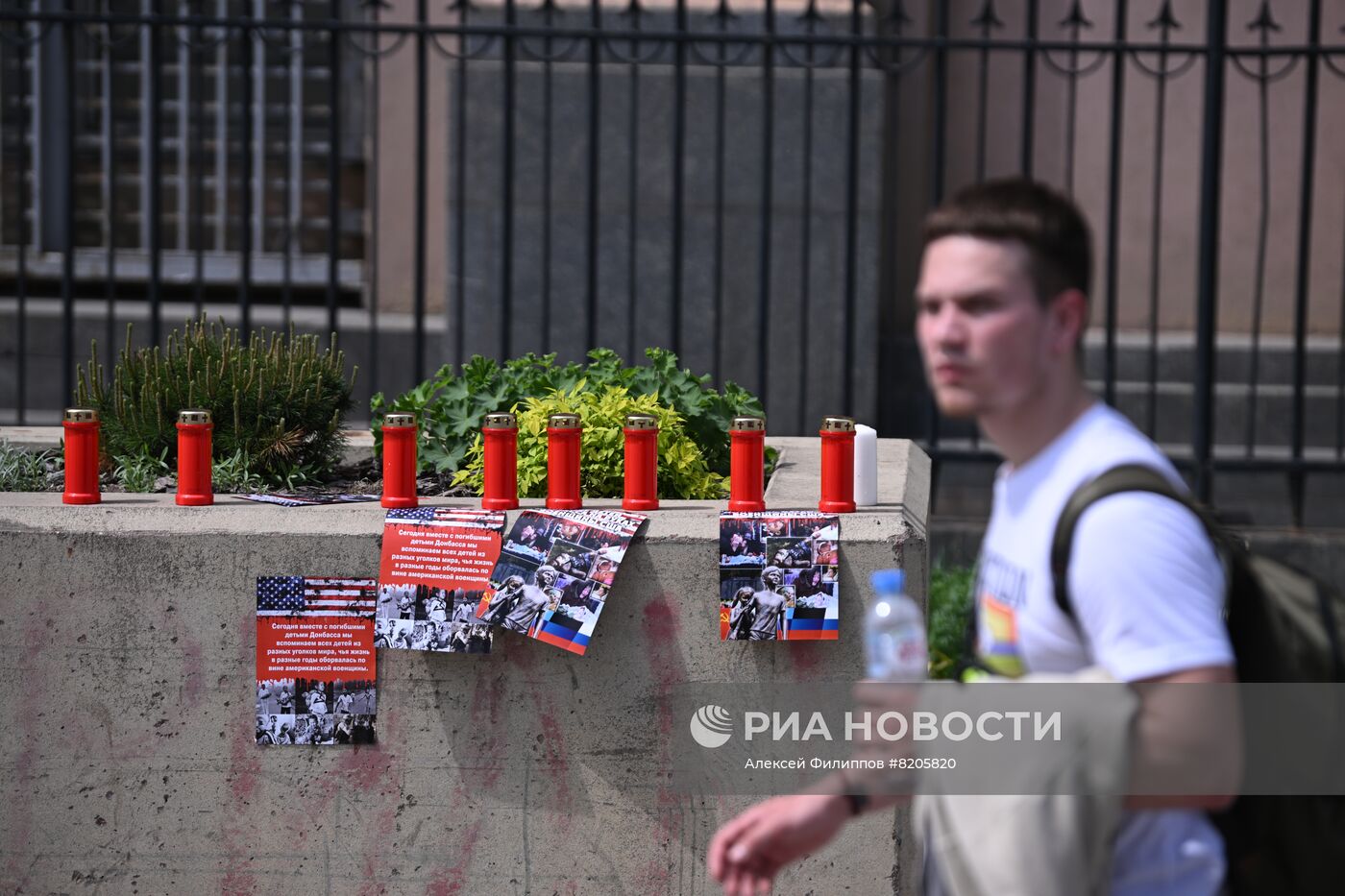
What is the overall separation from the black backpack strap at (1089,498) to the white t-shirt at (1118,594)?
0.01m

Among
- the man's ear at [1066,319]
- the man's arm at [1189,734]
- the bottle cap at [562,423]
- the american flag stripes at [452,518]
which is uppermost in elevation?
the man's ear at [1066,319]

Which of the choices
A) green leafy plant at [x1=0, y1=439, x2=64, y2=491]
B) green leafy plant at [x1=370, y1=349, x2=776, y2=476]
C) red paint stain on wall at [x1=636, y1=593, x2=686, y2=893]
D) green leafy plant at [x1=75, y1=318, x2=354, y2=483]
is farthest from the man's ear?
green leafy plant at [x1=0, y1=439, x2=64, y2=491]

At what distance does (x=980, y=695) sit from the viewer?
1991 mm

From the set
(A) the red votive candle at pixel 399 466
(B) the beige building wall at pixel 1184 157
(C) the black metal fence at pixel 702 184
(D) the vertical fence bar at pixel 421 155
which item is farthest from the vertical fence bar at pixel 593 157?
(B) the beige building wall at pixel 1184 157

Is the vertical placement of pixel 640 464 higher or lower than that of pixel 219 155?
lower

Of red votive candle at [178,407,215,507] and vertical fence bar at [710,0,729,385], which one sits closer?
red votive candle at [178,407,215,507]

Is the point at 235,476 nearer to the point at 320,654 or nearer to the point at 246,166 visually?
the point at 320,654

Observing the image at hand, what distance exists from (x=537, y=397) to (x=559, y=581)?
1.50 meters

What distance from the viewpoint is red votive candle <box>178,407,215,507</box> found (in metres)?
4.41

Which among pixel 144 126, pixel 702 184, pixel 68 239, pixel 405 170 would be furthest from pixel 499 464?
pixel 144 126

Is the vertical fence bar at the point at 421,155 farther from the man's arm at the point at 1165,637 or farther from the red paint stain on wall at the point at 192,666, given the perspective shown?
the man's arm at the point at 1165,637

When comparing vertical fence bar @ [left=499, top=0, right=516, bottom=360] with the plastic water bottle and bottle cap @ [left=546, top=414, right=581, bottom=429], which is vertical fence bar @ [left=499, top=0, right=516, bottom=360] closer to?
bottle cap @ [left=546, top=414, right=581, bottom=429]

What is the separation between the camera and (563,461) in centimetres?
442

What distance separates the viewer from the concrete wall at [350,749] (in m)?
4.23
